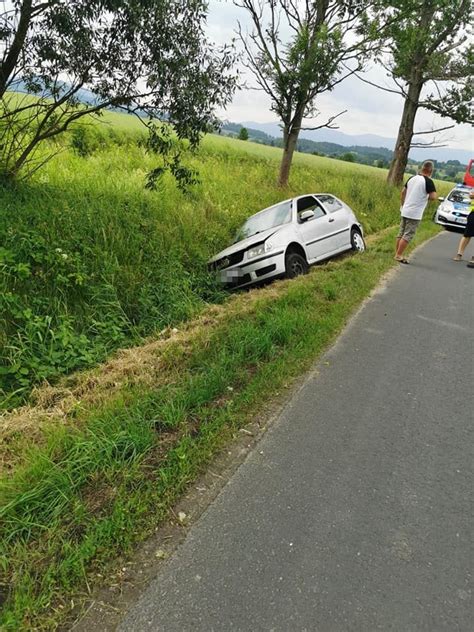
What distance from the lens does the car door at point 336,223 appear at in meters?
8.84

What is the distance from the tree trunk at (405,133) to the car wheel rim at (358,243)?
39.5 ft

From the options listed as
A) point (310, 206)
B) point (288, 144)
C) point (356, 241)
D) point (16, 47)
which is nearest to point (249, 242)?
point (310, 206)

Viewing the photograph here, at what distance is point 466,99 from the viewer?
18719 mm

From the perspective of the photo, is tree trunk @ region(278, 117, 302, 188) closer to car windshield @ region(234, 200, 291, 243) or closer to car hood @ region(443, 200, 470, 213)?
car windshield @ region(234, 200, 291, 243)

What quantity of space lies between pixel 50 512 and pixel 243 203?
30.2 feet

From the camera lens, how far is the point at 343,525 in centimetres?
249

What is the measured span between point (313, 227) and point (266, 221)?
92 centimetres

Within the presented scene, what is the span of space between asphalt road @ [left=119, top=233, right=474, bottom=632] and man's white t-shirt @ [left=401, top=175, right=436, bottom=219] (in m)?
5.35

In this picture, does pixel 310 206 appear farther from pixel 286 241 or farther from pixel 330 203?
pixel 286 241

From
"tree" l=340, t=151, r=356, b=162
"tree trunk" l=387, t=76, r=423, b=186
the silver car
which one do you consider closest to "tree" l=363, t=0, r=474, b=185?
"tree trunk" l=387, t=76, r=423, b=186

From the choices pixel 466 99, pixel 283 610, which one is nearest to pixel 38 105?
pixel 283 610

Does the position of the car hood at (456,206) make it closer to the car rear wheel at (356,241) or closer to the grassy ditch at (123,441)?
the car rear wheel at (356,241)

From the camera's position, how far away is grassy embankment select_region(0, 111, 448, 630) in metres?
2.29

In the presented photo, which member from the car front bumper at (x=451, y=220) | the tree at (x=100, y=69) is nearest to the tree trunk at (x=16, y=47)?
the tree at (x=100, y=69)
